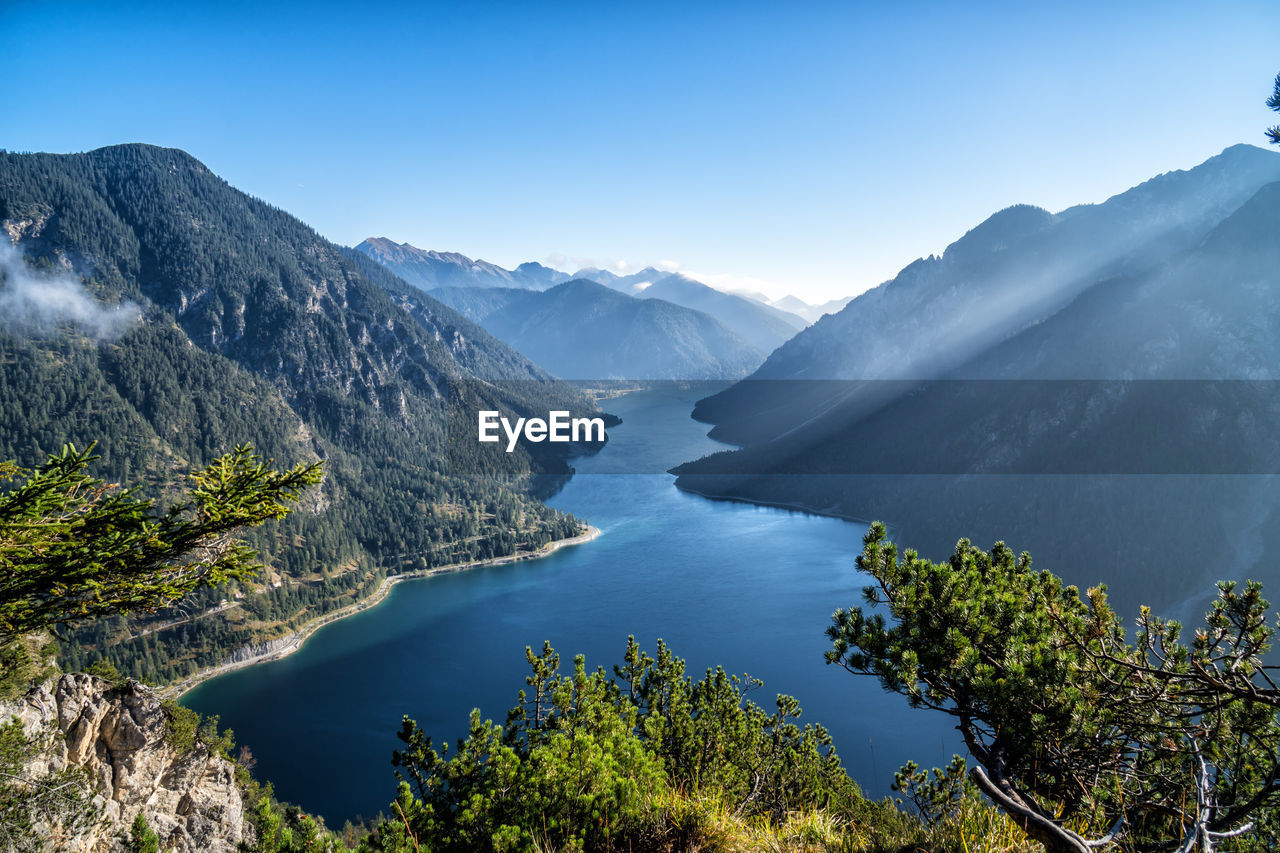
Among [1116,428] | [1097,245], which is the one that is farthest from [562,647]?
[1097,245]

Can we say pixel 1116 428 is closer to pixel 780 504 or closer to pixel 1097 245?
pixel 780 504

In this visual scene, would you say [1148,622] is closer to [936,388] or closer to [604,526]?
[604,526]

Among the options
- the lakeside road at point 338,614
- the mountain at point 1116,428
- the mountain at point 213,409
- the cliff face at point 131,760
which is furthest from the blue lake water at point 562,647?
the cliff face at point 131,760

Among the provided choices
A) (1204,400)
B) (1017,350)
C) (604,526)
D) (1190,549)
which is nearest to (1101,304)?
(1017,350)

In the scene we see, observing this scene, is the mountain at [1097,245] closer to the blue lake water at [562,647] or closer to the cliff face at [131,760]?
the blue lake water at [562,647]

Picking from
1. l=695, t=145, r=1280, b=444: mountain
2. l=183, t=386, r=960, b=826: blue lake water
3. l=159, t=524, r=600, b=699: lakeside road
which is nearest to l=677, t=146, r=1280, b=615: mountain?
l=695, t=145, r=1280, b=444: mountain

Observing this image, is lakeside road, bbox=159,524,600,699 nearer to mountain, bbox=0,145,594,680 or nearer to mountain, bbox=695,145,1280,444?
mountain, bbox=0,145,594,680

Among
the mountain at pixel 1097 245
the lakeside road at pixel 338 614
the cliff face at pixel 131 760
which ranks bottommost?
the lakeside road at pixel 338 614
